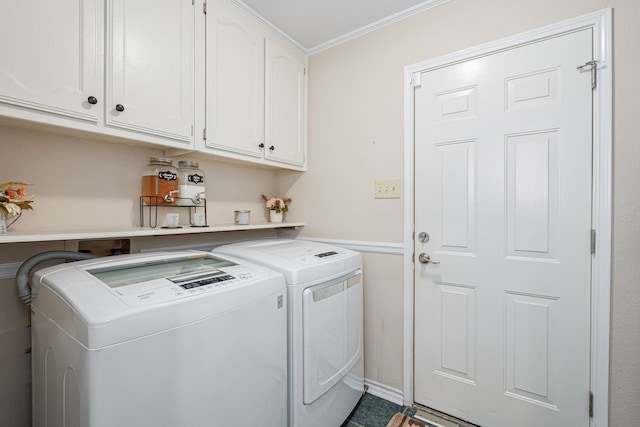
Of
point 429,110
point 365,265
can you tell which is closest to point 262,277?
point 365,265

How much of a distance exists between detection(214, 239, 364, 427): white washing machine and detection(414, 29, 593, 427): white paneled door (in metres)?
0.43

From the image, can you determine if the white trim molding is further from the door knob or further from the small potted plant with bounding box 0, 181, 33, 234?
the small potted plant with bounding box 0, 181, 33, 234

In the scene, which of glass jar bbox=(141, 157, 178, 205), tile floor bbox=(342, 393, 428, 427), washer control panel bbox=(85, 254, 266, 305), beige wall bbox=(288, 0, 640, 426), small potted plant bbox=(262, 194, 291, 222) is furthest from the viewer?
small potted plant bbox=(262, 194, 291, 222)

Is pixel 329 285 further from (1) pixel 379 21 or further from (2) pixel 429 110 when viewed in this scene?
(1) pixel 379 21

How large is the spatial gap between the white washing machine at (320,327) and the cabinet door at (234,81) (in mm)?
651

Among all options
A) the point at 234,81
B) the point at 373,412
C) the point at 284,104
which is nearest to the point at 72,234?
the point at 234,81

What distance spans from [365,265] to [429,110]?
3.47 ft

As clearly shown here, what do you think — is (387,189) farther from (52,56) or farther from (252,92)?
(52,56)

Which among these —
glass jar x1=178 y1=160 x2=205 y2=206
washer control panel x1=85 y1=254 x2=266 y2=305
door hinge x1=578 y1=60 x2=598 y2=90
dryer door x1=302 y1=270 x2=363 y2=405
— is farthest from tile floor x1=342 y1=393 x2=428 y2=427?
door hinge x1=578 y1=60 x2=598 y2=90

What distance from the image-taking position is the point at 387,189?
1.88 meters

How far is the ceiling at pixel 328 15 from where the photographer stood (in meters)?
1.72

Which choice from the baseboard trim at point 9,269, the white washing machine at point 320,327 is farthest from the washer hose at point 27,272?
the white washing machine at point 320,327

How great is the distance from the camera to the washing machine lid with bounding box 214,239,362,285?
1.34 metres

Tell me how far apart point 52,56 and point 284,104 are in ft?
4.07
